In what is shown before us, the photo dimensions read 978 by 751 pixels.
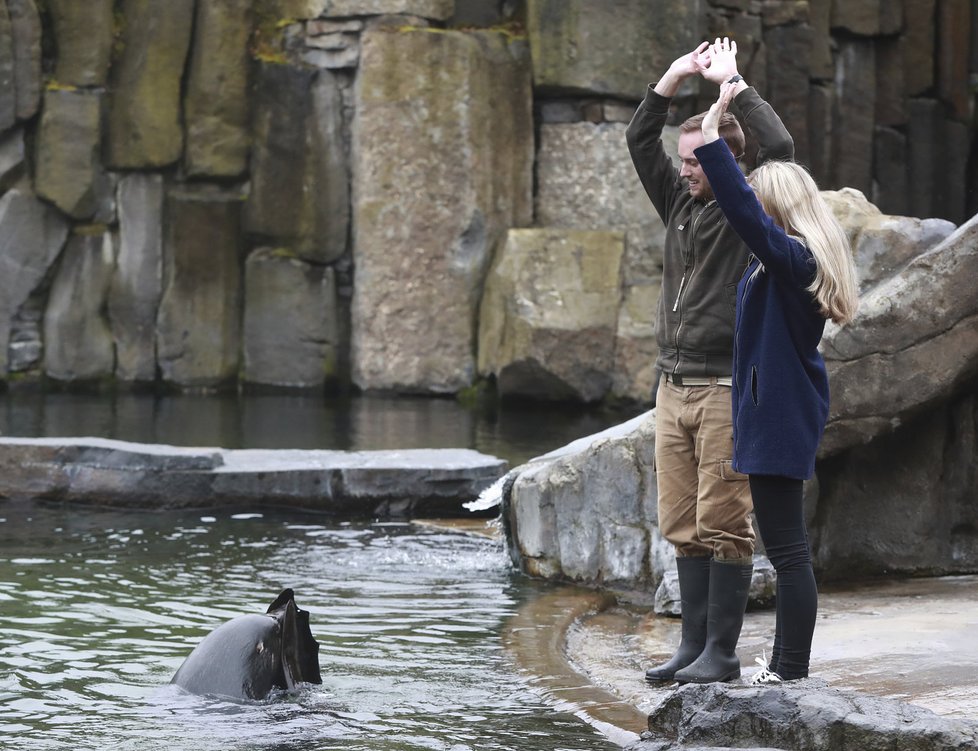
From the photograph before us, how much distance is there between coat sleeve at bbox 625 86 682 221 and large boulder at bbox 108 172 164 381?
10.3 meters

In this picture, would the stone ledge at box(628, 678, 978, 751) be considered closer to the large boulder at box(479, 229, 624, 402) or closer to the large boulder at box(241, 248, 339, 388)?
the large boulder at box(479, 229, 624, 402)

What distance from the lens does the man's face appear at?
400cm

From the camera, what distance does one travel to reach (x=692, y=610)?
4.30 metres

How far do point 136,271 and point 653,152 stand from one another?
1043 centimetres

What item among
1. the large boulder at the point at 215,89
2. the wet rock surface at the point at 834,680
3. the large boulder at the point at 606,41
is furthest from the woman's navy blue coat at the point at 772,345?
the large boulder at the point at 215,89

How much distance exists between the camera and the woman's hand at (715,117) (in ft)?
12.2

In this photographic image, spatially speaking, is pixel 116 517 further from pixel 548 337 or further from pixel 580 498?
pixel 548 337

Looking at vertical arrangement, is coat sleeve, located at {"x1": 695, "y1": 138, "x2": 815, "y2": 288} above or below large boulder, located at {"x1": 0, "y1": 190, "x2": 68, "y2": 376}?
below

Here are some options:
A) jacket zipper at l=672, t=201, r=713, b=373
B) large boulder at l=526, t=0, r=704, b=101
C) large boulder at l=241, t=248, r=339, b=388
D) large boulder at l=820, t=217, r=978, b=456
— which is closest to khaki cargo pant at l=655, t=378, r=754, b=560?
jacket zipper at l=672, t=201, r=713, b=373

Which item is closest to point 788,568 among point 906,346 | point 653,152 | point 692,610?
point 692,610

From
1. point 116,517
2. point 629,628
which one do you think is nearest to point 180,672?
point 629,628

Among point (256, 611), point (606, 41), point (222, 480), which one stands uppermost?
point (606, 41)

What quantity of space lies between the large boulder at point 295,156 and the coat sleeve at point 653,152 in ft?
32.4

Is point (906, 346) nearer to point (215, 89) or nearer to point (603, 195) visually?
point (603, 195)
